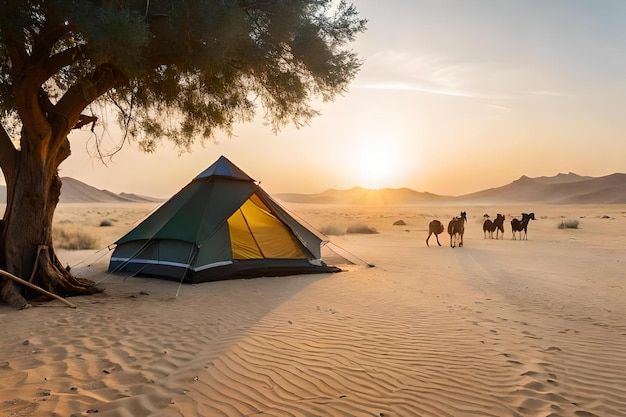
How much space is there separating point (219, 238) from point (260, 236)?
4.51 ft

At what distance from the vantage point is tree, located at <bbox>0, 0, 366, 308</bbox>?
7125 millimetres

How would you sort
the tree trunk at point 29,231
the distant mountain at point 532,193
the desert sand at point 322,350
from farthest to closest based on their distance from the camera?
1. the distant mountain at point 532,193
2. the tree trunk at point 29,231
3. the desert sand at point 322,350

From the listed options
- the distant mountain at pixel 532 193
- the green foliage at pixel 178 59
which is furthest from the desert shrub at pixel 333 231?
the distant mountain at pixel 532 193

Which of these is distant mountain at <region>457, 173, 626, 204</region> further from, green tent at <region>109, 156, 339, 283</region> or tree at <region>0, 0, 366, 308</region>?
tree at <region>0, 0, 366, 308</region>

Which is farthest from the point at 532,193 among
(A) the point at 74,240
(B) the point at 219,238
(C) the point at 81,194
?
(B) the point at 219,238

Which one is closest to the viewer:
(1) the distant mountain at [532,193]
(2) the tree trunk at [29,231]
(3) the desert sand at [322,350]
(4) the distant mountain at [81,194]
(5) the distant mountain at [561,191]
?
(3) the desert sand at [322,350]

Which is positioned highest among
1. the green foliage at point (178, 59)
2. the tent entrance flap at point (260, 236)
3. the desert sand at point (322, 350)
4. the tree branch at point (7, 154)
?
the green foliage at point (178, 59)

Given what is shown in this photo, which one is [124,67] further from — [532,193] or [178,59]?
[532,193]

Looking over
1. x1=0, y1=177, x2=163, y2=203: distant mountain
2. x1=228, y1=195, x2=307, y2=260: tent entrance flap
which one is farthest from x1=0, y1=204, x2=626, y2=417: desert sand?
x1=0, y1=177, x2=163, y2=203: distant mountain

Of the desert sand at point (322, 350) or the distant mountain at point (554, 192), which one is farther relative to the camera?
the distant mountain at point (554, 192)

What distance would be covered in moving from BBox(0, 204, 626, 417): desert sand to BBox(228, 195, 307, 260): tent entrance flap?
136 centimetres

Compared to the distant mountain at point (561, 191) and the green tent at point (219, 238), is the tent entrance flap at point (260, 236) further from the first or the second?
the distant mountain at point (561, 191)

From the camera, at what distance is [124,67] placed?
283 inches

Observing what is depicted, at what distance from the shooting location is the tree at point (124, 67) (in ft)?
23.4
